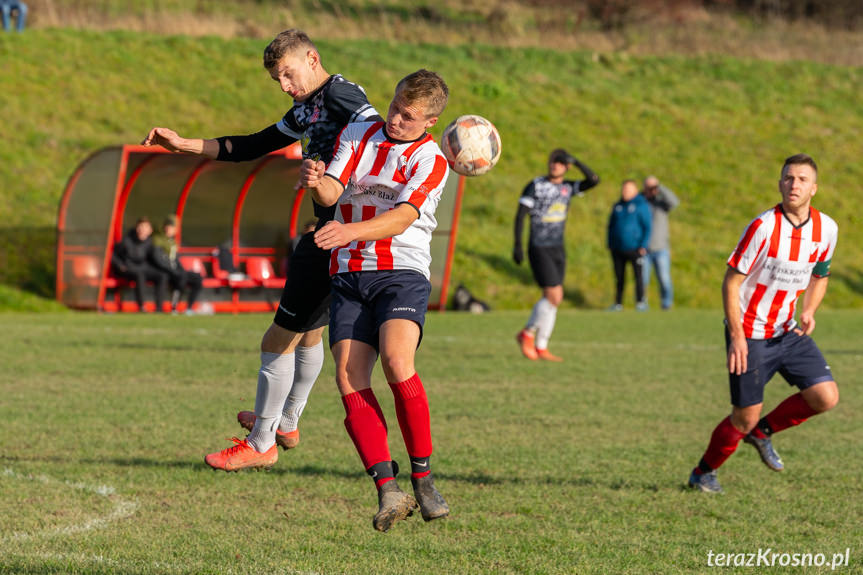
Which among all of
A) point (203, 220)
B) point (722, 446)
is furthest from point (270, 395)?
point (203, 220)

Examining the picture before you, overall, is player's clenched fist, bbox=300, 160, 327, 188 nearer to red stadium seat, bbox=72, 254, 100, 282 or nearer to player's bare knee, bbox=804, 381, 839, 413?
player's bare knee, bbox=804, 381, 839, 413

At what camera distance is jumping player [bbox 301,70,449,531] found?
4496mm

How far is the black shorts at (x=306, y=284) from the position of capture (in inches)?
210

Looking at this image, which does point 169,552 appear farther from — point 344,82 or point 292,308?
point 344,82

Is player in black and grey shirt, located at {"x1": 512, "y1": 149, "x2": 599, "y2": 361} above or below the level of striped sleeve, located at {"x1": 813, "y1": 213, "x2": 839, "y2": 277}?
below

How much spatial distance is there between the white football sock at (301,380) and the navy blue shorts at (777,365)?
222cm

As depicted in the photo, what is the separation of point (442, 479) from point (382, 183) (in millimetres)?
2481

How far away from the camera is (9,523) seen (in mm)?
5324

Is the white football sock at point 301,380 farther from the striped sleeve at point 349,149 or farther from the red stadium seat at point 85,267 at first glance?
the red stadium seat at point 85,267

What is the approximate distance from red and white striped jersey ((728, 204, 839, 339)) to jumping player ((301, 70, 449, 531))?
2.11 metres

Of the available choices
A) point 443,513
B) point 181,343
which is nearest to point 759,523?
point 443,513

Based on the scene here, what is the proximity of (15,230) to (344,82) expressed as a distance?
17301 mm

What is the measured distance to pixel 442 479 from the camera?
660 centimetres

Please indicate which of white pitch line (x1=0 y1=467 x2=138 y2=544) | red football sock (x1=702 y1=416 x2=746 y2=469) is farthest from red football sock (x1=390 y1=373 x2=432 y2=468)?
red football sock (x1=702 y1=416 x2=746 y2=469)
